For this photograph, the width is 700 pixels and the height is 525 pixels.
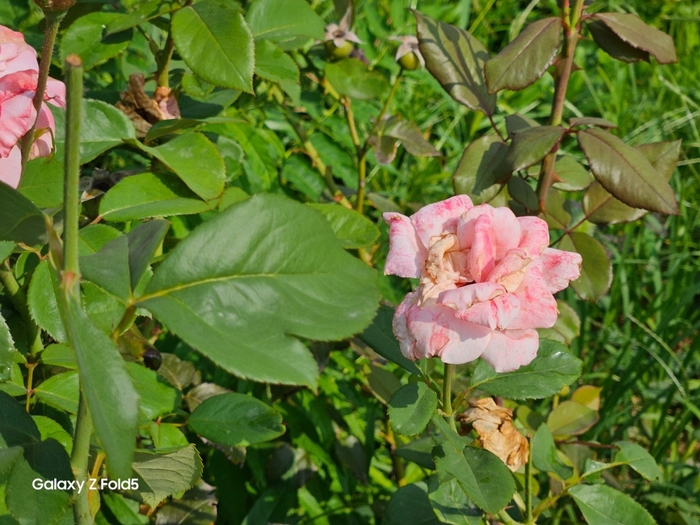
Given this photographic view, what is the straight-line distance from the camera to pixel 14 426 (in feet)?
2.14

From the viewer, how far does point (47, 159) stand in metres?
0.81

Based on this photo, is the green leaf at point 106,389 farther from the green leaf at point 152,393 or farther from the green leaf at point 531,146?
the green leaf at point 531,146

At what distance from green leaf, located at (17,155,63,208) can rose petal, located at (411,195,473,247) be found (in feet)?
1.23

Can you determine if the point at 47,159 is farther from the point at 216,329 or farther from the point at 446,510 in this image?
the point at 446,510

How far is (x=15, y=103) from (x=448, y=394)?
0.51 metres

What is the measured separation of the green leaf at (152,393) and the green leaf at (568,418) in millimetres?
665

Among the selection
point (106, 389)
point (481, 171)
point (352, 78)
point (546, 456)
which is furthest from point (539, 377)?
point (352, 78)

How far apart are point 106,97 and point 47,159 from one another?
1.17 ft

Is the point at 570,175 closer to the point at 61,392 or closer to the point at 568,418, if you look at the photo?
the point at 568,418

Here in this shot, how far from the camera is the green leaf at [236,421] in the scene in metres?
0.84

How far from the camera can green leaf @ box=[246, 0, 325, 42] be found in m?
1.07

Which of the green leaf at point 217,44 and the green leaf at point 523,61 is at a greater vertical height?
the green leaf at point 217,44

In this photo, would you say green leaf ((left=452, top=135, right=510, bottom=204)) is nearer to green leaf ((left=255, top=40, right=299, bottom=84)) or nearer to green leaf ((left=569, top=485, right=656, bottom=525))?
green leaf ((left=255, top=40, right=299, bottom=84))

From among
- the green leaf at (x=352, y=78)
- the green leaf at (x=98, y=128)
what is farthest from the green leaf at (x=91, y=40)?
the green leaf at (x=352, y=78)
